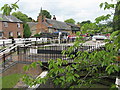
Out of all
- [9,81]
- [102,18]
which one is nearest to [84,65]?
[102,18]

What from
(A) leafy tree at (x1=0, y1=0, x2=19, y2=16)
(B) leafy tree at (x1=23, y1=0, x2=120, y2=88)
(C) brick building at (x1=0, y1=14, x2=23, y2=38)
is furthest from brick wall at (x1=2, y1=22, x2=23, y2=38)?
(B) leafy tree at (x1=23, y1=0, x2=120, y2=88)

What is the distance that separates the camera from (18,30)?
43.4m

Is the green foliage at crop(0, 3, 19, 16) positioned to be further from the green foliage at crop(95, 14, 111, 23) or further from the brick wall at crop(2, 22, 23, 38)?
the brick wall at crop(2, 22, 23, 38)

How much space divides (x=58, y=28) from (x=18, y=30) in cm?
1646

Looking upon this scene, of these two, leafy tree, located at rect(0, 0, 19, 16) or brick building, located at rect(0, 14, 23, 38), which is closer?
leafy tree, located at rect(0, 0, 19, 16)

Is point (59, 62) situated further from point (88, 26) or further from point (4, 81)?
point (4, 81)

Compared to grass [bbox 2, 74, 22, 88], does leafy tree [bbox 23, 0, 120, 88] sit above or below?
above

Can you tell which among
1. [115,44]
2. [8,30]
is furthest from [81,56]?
[8,30]

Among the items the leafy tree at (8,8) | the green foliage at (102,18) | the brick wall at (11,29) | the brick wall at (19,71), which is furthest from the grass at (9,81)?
the brick wall at (11,29)

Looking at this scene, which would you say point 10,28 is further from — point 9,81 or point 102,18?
point 102,18

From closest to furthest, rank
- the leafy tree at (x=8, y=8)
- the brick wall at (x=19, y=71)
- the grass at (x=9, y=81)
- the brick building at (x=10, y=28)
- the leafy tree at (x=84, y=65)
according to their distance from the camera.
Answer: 1. the leafy tree at (x=84, y=65)
2. the leafy tree at (x=8, y=8)
3. the grass at (x=9, y=81)
4. the brick wall at (x=19, y=71)
5. the brick building at (x=10, y=28)

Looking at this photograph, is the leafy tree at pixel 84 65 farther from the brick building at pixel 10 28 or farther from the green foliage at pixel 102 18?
the brick building at pixel 10 28

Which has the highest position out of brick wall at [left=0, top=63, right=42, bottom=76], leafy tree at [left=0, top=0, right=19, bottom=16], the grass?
leafy tree at [left=0, top=0, right=19, bottom=16]

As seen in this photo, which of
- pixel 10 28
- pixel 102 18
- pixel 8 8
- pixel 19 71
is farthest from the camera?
pixel 10 28
